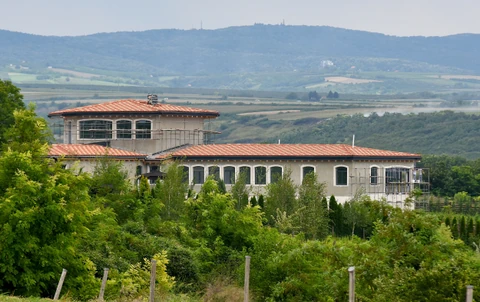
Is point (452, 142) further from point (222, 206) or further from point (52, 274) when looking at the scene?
point (52, 274)

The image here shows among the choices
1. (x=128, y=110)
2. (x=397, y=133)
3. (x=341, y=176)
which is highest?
(x=128, y=110)

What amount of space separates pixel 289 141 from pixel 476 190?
80294mm

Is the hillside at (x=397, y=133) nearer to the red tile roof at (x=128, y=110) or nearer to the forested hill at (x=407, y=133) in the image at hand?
the forested hill at (x=407, y=133)

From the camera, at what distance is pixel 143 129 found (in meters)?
71.6

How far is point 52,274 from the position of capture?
33.3 meters

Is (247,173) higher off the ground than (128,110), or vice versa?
(128,110)

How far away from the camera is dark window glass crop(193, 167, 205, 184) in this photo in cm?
6919

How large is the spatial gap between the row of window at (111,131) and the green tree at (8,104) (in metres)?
10.1

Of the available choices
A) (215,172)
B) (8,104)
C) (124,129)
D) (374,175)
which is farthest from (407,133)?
(8,104)

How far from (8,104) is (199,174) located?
1447 cm

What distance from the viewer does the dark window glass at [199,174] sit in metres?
69.2

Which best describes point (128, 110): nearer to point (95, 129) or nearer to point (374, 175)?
point (95, 129)

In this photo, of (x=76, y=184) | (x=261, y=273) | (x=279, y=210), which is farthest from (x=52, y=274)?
(x=279, y=210)

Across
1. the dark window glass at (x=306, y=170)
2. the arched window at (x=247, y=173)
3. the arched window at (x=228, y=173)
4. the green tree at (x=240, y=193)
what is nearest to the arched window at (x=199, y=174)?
the arched window at (x=228, y=173)
